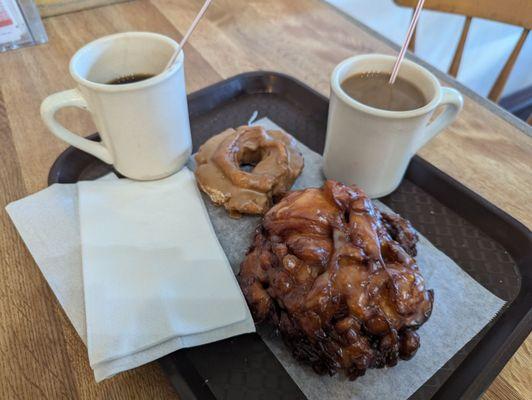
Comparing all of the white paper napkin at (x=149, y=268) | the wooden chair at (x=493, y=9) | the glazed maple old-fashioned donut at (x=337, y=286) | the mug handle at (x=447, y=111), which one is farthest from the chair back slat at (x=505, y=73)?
the white paper napkin at (x=149, y=268)

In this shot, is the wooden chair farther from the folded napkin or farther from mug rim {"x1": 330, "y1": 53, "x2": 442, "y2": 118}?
the folded napkin

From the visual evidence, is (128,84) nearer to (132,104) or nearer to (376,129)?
(132,104)

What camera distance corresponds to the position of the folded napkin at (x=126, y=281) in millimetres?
627

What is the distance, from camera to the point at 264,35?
1348 mm

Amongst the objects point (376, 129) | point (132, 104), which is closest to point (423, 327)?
point (376, 129)

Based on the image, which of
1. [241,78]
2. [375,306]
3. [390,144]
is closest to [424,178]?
[390,144]

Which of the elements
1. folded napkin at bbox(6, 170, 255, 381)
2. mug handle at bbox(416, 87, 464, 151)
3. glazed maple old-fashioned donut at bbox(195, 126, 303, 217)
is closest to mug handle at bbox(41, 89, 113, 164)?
folded napkin at bbox(6, 170, 255, 381)

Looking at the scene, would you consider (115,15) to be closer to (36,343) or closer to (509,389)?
(36,343)

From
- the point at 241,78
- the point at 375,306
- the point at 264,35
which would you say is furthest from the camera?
the point at 264,35

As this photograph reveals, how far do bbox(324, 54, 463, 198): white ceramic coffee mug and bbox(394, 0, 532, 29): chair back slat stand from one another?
2.53 feet

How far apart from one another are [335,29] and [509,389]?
1134 mm

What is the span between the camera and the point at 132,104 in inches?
29.2

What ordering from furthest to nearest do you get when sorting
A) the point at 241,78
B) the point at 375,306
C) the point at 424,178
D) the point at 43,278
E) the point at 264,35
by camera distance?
the point at 264,35
the point at 241,78
the point at 424,178
the point at 43,278
the point at 375,306

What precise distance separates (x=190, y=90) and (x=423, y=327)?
2.68 feet
